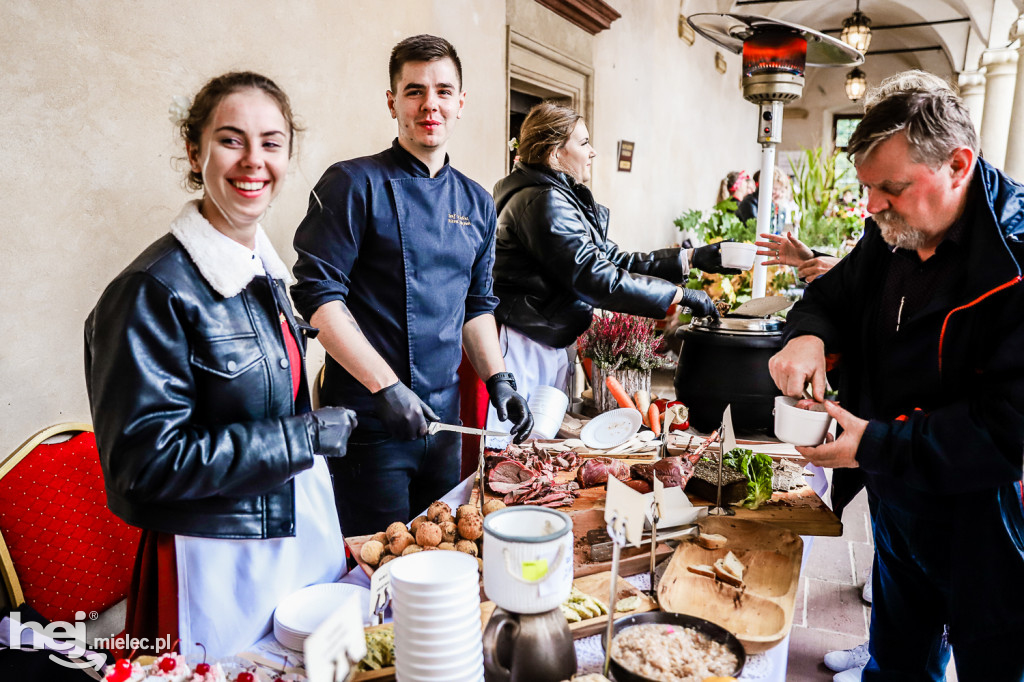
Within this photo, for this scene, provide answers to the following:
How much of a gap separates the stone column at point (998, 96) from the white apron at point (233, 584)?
33.3ft

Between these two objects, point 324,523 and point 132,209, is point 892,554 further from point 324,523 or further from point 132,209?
point 132,209

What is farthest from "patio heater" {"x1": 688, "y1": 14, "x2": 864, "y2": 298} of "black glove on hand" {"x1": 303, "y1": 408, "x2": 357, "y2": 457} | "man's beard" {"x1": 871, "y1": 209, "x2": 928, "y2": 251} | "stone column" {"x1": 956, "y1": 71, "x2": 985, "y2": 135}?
"stone column" {"x1": 956, "y1": 71, "x2": 985, "y2": 135}

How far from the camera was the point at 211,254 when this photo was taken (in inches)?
51.6

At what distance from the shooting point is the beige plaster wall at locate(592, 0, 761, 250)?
6527 mm

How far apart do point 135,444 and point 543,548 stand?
0.69m

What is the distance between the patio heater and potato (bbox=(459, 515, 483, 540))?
1988mm

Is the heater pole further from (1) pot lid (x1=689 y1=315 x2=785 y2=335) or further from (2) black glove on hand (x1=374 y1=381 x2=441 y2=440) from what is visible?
(2) black glove on hand (x1=374 y1=381 x2=441 y2=440)

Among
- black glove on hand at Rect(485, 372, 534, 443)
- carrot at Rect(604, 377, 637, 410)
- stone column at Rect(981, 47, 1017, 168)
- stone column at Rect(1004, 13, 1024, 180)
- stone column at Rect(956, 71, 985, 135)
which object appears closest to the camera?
black glove on hand at Rect(485, 372, 534, 443)

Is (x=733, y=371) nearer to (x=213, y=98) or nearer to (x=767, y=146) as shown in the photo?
(x=767, y=146)

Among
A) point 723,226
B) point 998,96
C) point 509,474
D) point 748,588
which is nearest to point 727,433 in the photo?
point 748,588

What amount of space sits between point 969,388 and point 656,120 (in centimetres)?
669

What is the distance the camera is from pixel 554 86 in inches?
216

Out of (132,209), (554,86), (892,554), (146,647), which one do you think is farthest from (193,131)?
(554,86)

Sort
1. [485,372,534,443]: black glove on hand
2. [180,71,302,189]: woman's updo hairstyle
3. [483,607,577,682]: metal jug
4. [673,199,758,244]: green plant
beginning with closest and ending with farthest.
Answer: [483,607,577,682]: metal jug < [180,71,302,189]: woman's updo hairstyle < [485,372,534,443]: black glove on hand < [673,199,758,244]: green plant
